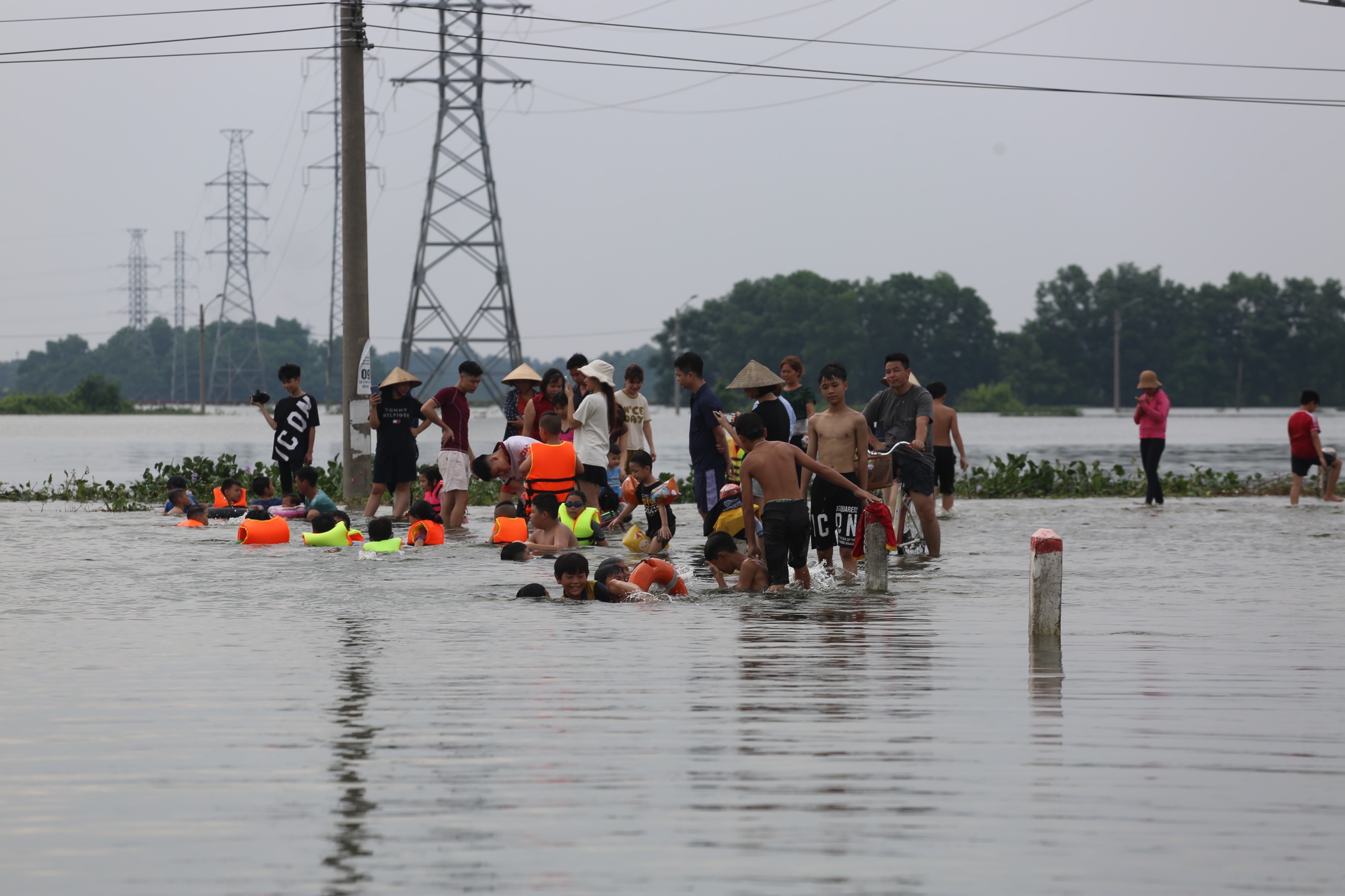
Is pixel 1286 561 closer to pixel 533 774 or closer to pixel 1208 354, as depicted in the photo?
pixel 533 774

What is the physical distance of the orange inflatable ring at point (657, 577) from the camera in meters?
11.3

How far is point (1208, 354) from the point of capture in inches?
5394

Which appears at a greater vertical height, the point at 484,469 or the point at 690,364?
the point at 690,364

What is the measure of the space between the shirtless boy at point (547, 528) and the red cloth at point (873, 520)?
3347 millimetres

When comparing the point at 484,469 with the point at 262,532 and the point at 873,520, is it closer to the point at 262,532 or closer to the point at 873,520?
A: the point at 262,532

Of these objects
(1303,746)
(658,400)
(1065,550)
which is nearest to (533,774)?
(1303,746)

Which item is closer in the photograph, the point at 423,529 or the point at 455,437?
the point at 423,529

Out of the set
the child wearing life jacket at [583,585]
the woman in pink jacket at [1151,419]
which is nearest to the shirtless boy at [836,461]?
the child wearing life jacket at [583,585]

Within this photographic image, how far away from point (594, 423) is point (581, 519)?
1158mm

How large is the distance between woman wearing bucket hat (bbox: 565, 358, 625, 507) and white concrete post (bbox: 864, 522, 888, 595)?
4.60 meters

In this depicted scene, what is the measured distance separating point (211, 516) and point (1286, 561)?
13.2m

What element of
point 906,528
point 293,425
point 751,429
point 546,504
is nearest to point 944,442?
point 906,528

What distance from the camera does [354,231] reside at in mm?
20484

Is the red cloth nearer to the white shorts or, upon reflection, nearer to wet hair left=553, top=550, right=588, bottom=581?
wet hair left=553, top=550, right=588, bottom=581
